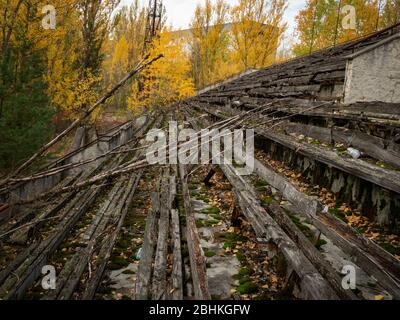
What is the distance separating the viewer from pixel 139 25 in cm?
3397

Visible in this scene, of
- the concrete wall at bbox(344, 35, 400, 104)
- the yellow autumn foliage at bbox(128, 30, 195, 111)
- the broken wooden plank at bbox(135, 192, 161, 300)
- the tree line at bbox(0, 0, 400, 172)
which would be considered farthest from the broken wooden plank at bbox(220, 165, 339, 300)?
the yellow autumn foliage at bbox(128, 30, 195, 111)

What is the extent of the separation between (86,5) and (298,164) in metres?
18.2

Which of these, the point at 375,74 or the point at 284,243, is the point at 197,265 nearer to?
the point at 284,243

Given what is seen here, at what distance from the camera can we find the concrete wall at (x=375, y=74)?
508cm

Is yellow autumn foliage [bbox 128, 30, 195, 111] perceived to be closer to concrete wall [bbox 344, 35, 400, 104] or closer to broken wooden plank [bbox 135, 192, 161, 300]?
concrete wall [bbox 344, 35, 400, 104]

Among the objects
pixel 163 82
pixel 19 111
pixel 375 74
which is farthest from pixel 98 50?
pixel 375 74

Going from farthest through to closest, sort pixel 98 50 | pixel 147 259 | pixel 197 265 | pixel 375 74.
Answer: pixel 98 50 → pixel 375 74 → pixel 147 259 → pixel 197 265

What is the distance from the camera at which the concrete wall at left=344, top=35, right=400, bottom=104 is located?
5082mm

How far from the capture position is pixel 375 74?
17.1 ft

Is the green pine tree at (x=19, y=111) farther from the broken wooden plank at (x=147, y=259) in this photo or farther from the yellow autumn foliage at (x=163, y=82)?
the yellow autumn foliage at (x=163, y=82)

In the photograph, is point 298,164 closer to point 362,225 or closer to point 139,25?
point 362,225

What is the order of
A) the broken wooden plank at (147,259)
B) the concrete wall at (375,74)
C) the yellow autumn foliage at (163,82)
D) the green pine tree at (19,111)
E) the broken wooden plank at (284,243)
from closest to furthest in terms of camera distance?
1. the broken wooden plank at (284,243)
2. the broken wooden plank at (147,259)
3. the concrete wall at (375,74)
4. the green pine tree at (19,111)
5. the yellow autumn foliage at (163,82)

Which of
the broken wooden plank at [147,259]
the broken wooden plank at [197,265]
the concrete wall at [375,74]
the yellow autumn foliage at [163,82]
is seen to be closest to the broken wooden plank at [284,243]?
the broken wooden plank at [197,265]

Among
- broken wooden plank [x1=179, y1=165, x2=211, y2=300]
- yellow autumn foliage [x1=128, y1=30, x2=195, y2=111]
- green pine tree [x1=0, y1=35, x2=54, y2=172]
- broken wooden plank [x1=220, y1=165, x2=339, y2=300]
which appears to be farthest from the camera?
yellow autumn foliage [x1=128, y1=30, x2=195, y2=111]
